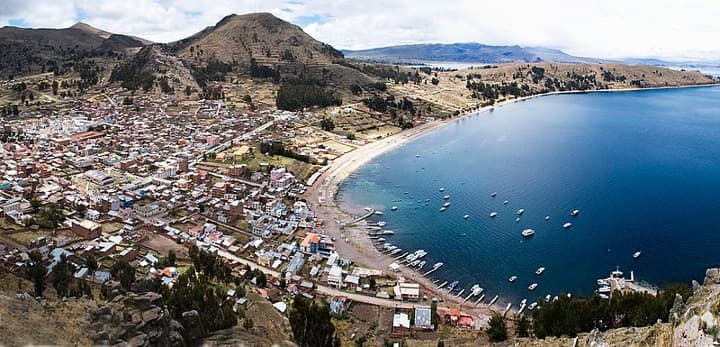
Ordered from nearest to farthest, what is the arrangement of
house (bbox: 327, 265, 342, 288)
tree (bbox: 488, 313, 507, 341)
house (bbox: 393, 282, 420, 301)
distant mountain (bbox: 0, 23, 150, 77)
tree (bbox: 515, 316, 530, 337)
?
1. tree (bbox: 515, 316, 530, 337)
2. tree (bbox: 488, 313, 507, 341)
3. house (bbox: 393, 282, 420, 301)
4. house (bbox: 327, 265, 342, 288)
5. distant mountain (bbox: 0, 23, 150, 77)

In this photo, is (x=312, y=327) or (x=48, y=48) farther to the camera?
(x=48, y=48)

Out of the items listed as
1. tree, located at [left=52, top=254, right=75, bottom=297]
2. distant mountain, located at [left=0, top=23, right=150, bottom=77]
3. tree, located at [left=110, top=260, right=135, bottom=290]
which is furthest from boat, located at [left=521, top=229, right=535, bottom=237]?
distant mountain, located at [left=0, top=23, right=150, bottom=77]

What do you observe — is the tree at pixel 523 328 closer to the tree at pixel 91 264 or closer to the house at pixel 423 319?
the house at pixel 423 319

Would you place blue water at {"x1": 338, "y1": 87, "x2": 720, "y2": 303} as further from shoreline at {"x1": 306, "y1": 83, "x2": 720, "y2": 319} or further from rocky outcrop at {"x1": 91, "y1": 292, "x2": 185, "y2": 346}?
rocky outcrop at {"x1": 91, "y1": 292, "x2": 185, "y2": 346}

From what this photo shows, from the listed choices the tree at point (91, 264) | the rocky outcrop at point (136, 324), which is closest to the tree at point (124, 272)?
the tree at point (91, 264)

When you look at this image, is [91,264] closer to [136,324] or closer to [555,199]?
[136,324]

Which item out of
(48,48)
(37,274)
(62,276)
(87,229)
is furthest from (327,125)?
(48,48)

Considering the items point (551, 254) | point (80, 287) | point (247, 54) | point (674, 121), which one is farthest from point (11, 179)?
point (674, 121)
